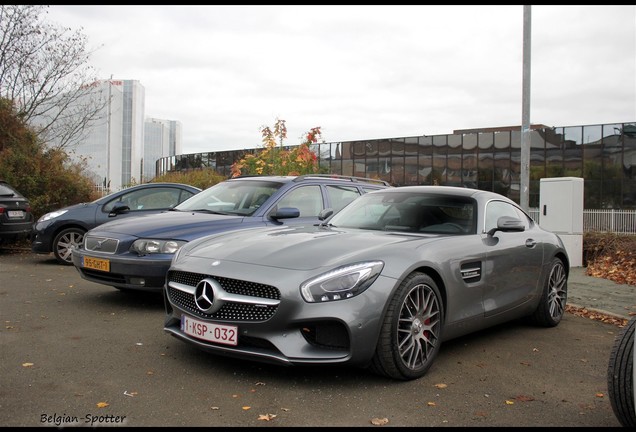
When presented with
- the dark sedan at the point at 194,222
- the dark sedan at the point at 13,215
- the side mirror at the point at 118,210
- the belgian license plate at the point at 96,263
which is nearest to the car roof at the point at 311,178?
the dark sedan at the point at 194,222

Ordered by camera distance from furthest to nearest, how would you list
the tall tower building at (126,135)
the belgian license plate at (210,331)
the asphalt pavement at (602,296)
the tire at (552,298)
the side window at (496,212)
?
the tall tower building at (126,135)
the asphalt pavement at (602,296)
the tire at (552,298)
the side window at (496,212)
the belgian license plate at (210,331)

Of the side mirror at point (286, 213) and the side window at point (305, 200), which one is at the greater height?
the side window at point (305, 200)

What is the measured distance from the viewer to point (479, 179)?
34.4 m

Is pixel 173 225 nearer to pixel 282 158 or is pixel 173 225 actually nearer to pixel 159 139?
pixel 282 158

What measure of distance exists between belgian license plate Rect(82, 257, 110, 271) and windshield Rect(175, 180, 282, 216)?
1.45 meters

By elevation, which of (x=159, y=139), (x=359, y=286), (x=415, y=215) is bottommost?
(x=359, y=286)

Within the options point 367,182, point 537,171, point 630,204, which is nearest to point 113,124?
point 537,171

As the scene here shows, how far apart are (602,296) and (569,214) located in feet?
14.3

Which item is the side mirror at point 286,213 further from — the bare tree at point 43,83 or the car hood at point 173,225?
the bare tree at point 43,83

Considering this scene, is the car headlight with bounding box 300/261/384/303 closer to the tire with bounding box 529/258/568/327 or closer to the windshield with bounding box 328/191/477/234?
the windshield with bounding box 328/191/477/234

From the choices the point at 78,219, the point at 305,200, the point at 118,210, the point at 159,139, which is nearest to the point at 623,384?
the point at 305,200

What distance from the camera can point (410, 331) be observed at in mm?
4184

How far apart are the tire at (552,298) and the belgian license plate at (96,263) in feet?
14.8

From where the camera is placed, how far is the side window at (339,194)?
8.02 m
